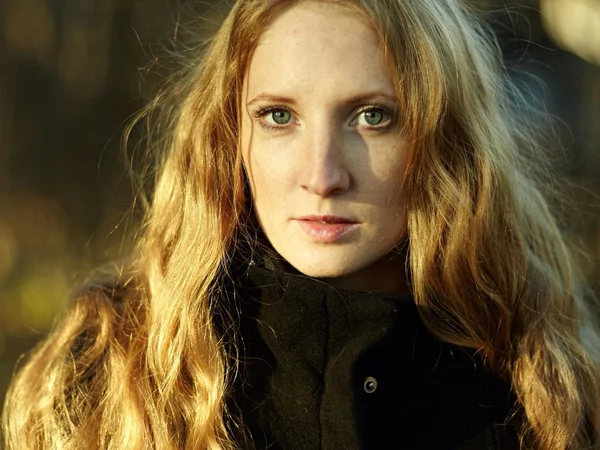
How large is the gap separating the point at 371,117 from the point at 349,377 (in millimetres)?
577

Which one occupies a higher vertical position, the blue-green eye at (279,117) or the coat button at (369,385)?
the blue-green eye at (279,117)

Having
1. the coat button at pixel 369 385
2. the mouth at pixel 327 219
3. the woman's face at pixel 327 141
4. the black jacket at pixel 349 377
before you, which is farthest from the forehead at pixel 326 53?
the coat button at pixel 369 385

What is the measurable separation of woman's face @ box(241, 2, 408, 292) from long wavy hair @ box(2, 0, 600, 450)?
0.05 meters

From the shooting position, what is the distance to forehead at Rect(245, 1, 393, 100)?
6.50ft

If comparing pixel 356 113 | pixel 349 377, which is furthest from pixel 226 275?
pixel 356 113

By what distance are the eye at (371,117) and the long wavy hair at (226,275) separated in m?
0.05

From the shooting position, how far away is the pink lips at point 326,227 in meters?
2.01

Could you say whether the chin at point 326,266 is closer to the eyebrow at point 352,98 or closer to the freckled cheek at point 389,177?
the freckled cheek at point 389,177

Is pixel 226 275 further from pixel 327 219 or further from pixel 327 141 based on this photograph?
pixel 327 141

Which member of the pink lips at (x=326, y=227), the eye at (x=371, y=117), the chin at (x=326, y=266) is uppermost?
the eye at (x=371, y=117)

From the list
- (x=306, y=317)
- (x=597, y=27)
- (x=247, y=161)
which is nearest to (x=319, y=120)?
(x=247, y=161)

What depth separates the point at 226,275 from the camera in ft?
7.07

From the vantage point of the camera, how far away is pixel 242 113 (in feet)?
7.08

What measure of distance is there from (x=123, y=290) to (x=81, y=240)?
2.22 metres
